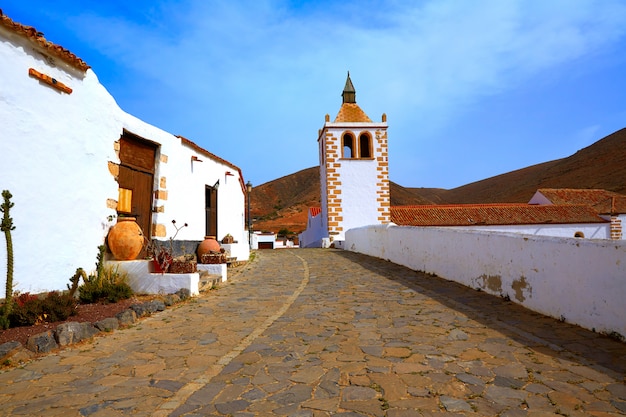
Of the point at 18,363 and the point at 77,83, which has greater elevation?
the point at 77,83

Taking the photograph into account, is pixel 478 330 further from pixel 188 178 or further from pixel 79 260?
pixel 188 178

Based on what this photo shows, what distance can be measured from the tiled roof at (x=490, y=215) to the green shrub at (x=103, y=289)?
1865 centimetres

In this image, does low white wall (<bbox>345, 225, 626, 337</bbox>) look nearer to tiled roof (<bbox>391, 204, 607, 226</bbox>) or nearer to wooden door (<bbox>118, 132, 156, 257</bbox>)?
wooden door (<bbox>118, 132, 156, 257</bbox>)

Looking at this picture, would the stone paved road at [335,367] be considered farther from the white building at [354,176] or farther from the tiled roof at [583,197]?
the tiled roof at [583,197]

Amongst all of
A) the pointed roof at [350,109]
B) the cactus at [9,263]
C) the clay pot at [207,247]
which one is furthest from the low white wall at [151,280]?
the pointed roof at [350,109]

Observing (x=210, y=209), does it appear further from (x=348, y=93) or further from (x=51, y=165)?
(x=348, y=93)

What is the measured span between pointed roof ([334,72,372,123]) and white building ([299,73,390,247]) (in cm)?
18

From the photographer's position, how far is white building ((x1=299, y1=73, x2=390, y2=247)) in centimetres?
2283

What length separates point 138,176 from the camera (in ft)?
30.6

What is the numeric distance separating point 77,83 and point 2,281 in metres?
3.63

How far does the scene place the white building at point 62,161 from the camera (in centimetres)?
586

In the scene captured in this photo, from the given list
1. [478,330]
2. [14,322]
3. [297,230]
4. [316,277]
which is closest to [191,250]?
[316,277]

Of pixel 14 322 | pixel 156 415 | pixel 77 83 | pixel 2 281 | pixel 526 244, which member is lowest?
pixel 156 415

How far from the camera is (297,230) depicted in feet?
173
